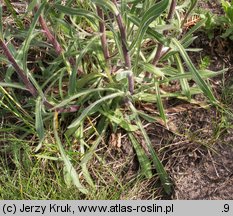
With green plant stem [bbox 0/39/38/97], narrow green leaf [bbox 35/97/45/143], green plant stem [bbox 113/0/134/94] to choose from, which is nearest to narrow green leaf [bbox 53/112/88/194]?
narrow green leaf [bbox 35/97/45/143]

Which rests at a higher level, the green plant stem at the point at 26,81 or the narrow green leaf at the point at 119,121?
the green plant stem at the point at 26,81

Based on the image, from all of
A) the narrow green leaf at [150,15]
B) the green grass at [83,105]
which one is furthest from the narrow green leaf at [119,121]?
the narrow green leaf at [150,15]

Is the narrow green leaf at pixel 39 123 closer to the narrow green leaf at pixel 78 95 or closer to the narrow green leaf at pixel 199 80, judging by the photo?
the narrow green leaf at pixel 78 95

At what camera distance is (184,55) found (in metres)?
1.95

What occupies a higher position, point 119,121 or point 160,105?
point 160,105

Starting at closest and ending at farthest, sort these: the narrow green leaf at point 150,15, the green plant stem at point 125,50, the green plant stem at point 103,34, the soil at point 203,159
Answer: the narrow green leaf at point 150,15, the green plant stem at point 125,50, the green plant stem at point 103,34, the soil at point 203,159

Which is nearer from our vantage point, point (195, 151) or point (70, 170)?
point (70, 170)

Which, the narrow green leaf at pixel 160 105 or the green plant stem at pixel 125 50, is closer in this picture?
the green plant stem at pixel 125 50

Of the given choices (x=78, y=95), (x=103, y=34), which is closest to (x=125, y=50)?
(x=103, y=34)

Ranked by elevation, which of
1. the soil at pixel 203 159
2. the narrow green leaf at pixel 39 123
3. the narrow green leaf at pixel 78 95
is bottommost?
the soil at pixel 203 159

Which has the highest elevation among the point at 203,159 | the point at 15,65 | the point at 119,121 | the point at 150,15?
the point at 150,15

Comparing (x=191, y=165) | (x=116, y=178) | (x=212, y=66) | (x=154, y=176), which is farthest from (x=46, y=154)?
(x=212, y=66)

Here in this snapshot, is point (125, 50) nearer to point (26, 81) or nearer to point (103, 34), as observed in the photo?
point (103, 34)
